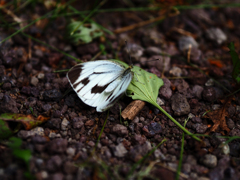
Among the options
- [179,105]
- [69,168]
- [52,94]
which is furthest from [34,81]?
[179,105]

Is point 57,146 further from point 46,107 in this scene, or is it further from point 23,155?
point 46,107

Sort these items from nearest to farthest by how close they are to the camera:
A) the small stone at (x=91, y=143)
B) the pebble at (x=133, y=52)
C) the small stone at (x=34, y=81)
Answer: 1. the small stone at (x=91, y=143)
2. the small stone at (x=34, y=81)
3. the pebble at (x=133, y=52)

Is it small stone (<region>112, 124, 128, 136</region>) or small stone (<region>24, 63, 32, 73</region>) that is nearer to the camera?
small stone (<region>112, 124, 128, 136</region>)

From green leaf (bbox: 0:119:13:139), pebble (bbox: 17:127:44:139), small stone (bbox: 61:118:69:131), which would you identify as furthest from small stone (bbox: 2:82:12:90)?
small stone (bbox: 61:118:69:131)

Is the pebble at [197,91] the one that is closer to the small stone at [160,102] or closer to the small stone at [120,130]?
the small stone at [160,102]

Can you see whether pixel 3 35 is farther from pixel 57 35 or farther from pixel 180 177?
pixel 180 177

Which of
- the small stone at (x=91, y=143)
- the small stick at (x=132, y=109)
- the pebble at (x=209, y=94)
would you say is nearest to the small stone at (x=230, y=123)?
the pebble at (x=209, y=94)

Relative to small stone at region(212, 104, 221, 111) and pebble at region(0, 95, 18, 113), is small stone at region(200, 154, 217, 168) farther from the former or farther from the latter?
pebble at region(0, 95, 18, 113)
